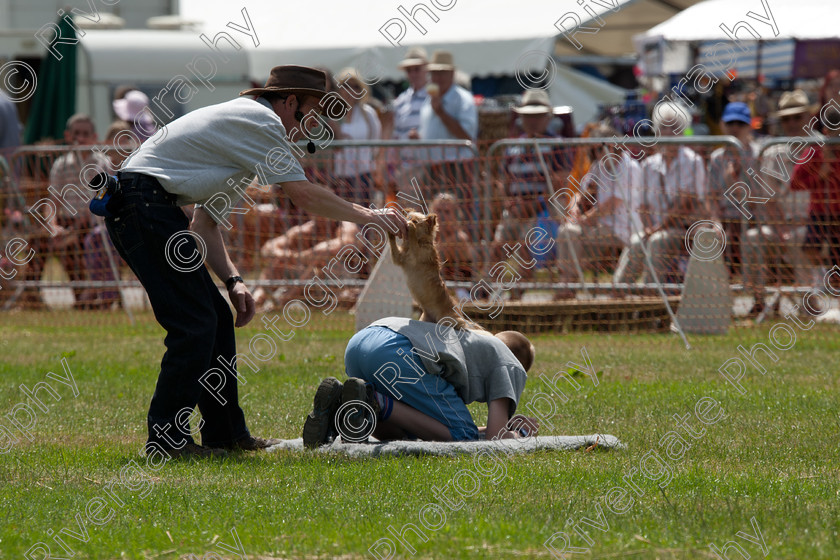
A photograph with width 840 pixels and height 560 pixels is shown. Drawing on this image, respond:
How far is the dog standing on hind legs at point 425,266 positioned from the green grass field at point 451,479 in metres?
0.79

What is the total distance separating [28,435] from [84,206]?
20.2 feet

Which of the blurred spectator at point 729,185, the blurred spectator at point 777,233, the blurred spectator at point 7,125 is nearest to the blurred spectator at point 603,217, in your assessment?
the blurred spectator at point 729,185

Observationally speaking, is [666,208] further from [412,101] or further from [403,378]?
[403,378]

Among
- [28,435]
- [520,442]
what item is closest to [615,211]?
[520,442]

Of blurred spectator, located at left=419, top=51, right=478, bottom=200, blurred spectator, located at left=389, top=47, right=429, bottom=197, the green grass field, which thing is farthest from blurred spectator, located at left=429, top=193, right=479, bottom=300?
the green grass field

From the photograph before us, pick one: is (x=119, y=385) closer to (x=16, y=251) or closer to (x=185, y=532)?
(x=185, y=532)

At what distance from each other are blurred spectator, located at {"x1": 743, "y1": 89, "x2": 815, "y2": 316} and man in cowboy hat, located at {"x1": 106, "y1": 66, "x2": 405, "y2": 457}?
631 cm

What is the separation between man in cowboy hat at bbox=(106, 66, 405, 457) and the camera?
5.15m

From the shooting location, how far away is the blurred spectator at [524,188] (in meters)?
10.8

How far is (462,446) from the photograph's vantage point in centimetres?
526

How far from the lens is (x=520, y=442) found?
17.6 ft

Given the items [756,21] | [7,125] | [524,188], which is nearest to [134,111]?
[7,125]

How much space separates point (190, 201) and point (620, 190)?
5915mm

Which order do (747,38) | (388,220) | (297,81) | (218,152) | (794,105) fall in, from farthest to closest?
1. (747,38)
2. (794,105)
3. (297,81)
4. (218,152)
5. (388,220)
